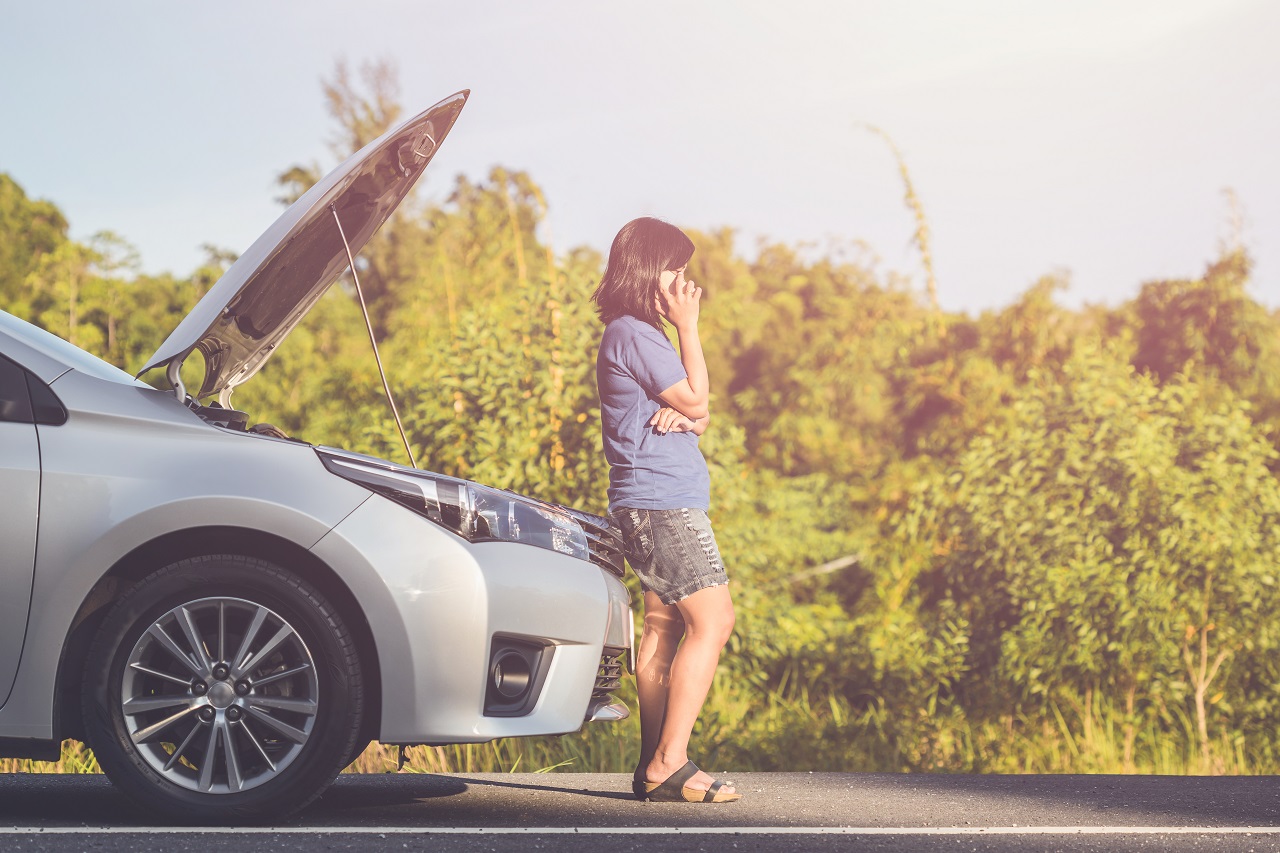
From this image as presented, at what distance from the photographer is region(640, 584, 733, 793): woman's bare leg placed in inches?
170

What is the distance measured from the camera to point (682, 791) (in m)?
4.37

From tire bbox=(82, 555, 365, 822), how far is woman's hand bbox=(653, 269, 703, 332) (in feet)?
4.84

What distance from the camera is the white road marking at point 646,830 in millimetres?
3668

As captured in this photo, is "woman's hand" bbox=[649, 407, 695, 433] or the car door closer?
the car door

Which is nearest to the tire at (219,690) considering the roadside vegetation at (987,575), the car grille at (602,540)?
the car grille at (602,540)

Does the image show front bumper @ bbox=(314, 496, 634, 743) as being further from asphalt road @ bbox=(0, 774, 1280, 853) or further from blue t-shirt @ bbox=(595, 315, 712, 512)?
blue t-shirt @ bbox=(595, 315, 712, 512)

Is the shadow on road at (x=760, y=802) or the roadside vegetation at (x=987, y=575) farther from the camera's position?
the roadside vegetation at (x=987, y=575)

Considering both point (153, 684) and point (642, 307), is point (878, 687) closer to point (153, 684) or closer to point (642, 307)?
point (642, 307)

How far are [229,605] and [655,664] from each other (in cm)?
143

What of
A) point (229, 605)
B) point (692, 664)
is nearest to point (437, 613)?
point (229, 605)

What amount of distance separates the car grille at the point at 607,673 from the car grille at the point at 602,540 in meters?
0.26

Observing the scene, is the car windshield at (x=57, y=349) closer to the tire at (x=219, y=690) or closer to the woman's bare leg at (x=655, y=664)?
the tire at (x=219, y=690)

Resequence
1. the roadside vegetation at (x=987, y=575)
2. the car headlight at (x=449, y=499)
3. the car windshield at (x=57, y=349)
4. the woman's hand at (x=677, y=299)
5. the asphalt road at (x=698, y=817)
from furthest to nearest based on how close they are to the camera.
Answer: the roadside vegetation at (x=987, y=575) < the woman's hand at (x=677, y=299) < the car windshield at (x=57, y=349) < the car headlight at (x=449, y=499) < the asphalt road at (x=698, y=817)

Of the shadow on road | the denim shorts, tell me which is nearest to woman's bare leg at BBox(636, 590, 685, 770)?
the denim shorts
